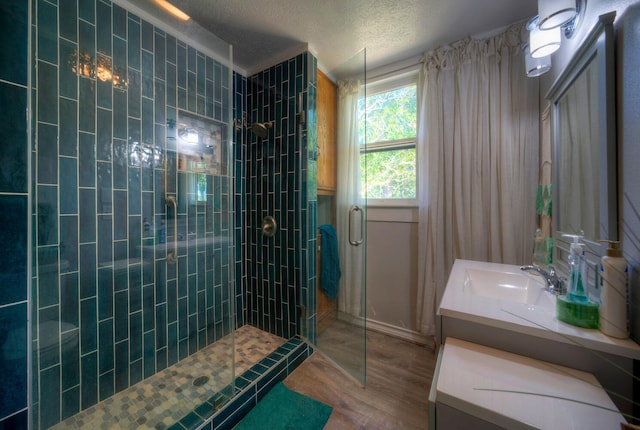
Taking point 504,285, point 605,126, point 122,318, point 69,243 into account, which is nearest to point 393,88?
point 605,126

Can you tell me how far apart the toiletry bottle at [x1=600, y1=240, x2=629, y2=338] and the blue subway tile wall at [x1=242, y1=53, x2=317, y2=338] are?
1.59 m

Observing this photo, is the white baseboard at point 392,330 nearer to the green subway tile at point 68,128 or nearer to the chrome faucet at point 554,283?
the chrome faucet at point 554,283

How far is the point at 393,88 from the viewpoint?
2189 mm

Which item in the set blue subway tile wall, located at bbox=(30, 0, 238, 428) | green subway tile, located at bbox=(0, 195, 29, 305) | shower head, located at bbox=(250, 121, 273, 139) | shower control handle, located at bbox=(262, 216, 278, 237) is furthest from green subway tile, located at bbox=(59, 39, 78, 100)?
shower control handle, located at bbox=(262, 216, 278, 237)

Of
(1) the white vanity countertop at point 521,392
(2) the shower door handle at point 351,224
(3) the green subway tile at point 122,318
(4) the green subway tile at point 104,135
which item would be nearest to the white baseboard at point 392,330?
(2) the shower door handle at point 351,224

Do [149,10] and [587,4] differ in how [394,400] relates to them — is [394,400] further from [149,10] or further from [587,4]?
[149,10]

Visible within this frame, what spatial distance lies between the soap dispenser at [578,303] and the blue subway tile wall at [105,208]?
1769 millimetres

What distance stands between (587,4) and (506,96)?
0.72 metres

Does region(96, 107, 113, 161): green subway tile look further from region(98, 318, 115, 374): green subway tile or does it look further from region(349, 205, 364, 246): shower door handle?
region(349, 205, 364, 246): shower door handle

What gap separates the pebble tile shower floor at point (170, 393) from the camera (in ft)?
4.08

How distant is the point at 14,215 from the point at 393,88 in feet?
8.22

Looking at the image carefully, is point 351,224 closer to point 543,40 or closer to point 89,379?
point 543,40

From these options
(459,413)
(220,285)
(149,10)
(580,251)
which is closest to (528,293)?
(580,251)

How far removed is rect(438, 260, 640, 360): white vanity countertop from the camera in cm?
67
